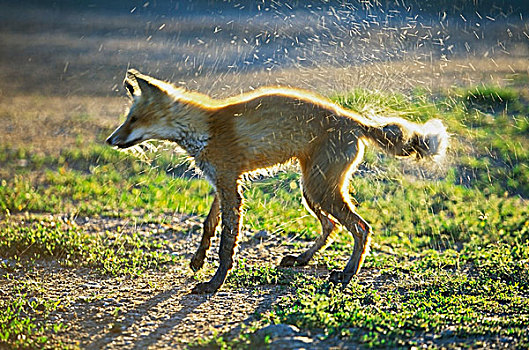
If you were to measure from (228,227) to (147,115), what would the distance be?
117cm

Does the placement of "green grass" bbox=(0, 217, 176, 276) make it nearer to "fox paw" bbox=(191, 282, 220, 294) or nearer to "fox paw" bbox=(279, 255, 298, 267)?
"fox paw" bbox=(191, 282, 220, 294)

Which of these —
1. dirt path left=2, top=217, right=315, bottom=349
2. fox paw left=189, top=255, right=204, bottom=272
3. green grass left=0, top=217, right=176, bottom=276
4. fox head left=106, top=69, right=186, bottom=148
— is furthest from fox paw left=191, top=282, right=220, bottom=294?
fox head left=106, top=69, right=186, bottom=148

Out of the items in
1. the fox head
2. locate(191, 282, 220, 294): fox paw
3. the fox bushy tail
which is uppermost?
the fox head

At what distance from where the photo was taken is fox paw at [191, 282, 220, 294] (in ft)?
19.2

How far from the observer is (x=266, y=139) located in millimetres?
6203

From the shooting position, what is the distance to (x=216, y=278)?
5.93 metres

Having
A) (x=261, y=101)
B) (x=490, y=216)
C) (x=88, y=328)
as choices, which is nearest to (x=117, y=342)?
(x=88, y=328)

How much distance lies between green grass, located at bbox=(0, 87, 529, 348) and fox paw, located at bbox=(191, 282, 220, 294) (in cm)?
29

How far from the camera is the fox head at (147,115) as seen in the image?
6008 mm

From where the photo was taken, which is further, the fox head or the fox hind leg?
the fox hind leg

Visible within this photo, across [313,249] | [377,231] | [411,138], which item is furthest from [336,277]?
[377,231]

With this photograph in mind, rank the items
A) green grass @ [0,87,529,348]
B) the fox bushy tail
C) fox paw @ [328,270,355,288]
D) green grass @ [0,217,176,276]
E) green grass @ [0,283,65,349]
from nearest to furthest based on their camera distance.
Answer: green grass @ [0,283,65,349] < green grass @ [0,87,529,348] < fox paw @ [328,270,355,288] < the fox bushy tail < green grass @ [0,217,176,276]

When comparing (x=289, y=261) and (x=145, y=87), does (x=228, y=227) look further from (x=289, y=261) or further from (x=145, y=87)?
(x=145, y=87)

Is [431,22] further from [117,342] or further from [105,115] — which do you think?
[117,342]
